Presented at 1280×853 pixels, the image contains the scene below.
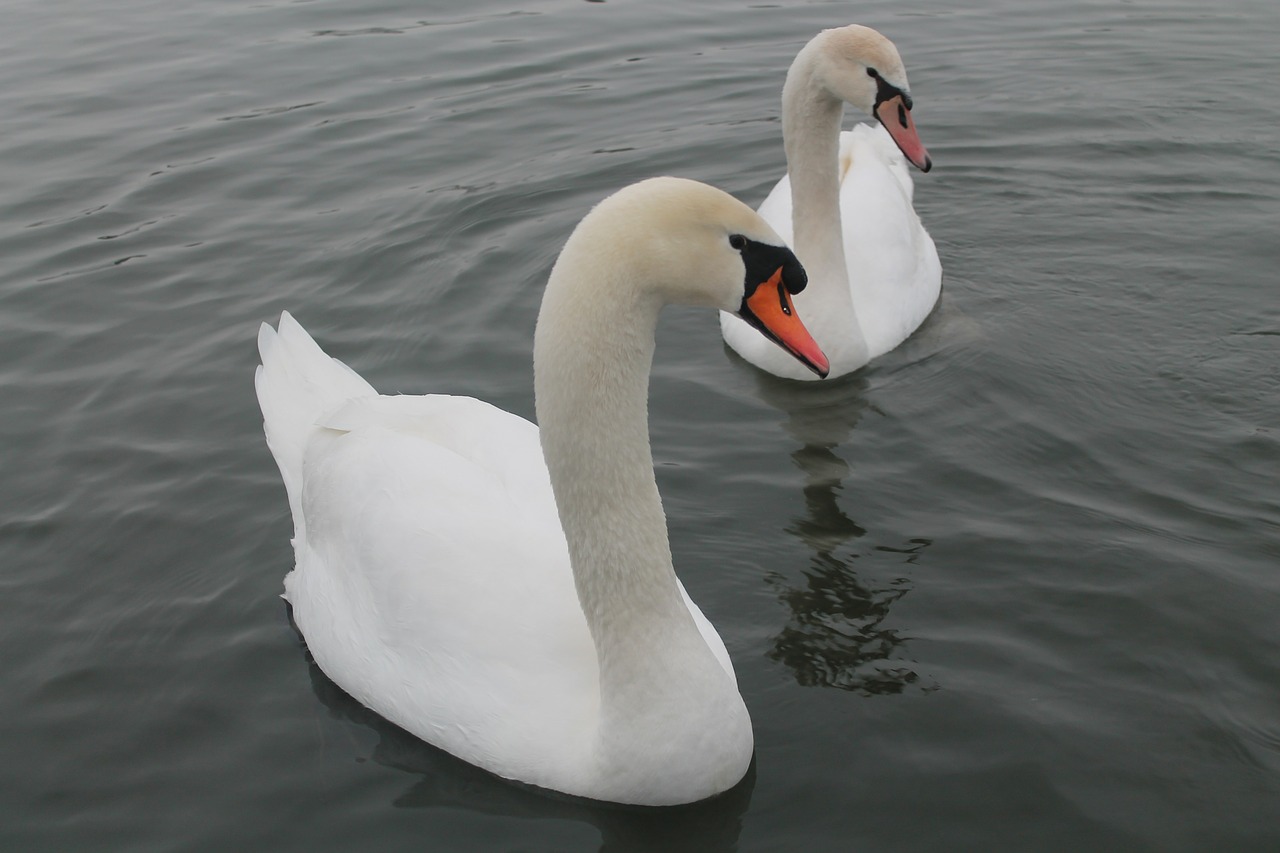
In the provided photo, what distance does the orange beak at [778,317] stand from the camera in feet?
14.3

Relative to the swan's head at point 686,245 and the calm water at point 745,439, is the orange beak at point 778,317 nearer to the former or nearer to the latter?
the swan's head at point 686,245

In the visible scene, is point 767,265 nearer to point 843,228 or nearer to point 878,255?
point 878,255

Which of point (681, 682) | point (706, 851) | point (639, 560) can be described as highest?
point (639, 560)

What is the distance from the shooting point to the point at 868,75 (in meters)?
7.96

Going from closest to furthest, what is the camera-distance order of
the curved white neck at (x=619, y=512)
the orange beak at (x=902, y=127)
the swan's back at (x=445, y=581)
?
the curved white neck at (x=619, y=512)
the swan's back at (x=445, y=581)
the orange beak at (x=902, y=127)

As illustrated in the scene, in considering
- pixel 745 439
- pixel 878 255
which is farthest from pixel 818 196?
pixel 745 439

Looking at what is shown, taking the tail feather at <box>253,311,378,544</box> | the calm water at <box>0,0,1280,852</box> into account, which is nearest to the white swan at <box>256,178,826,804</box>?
the calm water at <box>0,0,1280,852</box>

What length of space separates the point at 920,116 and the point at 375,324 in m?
5.54

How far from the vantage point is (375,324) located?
8.88 meters

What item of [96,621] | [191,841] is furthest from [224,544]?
[191,841]

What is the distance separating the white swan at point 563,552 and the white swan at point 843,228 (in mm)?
2621

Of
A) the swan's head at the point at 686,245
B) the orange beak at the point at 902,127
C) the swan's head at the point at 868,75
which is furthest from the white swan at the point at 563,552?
the orange beak at the point at 902,127

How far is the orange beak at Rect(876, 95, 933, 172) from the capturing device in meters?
8.06

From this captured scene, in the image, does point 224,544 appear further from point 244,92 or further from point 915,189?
point 244,92
